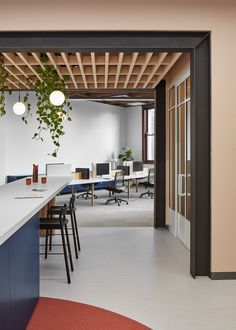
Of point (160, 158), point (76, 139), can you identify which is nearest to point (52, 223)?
point (160, 158)

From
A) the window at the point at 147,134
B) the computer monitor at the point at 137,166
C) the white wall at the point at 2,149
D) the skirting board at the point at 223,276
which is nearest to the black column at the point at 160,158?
the skirting board at the point at 223,276

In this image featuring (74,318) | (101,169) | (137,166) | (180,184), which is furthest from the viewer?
(137,166)

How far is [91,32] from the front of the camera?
4.18 metres

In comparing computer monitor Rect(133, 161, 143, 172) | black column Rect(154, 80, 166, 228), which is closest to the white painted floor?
black column Rect(154, 80, 166, 228)

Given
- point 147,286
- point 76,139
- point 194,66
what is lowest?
point 147,286

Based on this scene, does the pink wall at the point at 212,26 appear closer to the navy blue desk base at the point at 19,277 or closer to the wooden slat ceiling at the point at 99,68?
the wooden slat ceiling at the point at 99,68

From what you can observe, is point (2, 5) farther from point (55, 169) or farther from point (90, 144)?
point (90, 144)

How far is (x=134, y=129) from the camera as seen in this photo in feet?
48.7

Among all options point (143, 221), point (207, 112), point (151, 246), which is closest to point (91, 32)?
point (207, 112)

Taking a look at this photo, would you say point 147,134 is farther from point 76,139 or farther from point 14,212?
point 14,212

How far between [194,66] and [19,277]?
2.80 m

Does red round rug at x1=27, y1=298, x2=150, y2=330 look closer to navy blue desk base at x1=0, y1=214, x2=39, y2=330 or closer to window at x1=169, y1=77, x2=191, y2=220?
navy blue desk base at x1=0, y1=214, x2=39, y2=330

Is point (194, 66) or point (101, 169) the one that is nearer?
point (194, 66)

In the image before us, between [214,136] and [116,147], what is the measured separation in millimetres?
10459
